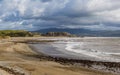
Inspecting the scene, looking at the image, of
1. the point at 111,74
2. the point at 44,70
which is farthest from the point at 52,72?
the point at 111,74

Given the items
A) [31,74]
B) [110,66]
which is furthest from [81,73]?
[110,66]

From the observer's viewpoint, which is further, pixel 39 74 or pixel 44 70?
pixel 44 70

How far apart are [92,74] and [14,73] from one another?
6421mm

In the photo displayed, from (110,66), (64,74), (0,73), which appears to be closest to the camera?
(0,73)

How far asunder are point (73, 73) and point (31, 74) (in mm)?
3589

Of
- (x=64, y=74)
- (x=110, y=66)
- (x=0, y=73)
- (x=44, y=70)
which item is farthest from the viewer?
(x=110, y=66)

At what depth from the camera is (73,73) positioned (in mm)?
24641

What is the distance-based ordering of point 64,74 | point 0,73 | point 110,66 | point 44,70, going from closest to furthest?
point 0,73 < point 64,74 < point 44,70 < point 110,66

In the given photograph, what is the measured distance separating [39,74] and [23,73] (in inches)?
52.2

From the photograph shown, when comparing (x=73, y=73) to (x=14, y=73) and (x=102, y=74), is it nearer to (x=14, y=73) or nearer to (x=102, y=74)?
(x=102, y=74)

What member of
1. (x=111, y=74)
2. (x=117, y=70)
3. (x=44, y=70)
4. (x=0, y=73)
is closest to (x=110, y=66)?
(x=117, y=70)

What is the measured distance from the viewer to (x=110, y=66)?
30.3 m

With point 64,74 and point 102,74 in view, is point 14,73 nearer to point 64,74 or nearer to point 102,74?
point 64,74

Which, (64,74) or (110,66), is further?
(110,66)
